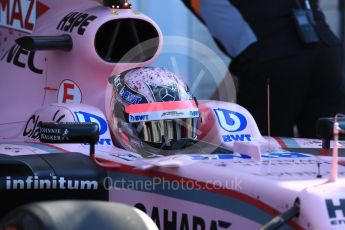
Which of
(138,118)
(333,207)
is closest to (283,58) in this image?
(138,118)

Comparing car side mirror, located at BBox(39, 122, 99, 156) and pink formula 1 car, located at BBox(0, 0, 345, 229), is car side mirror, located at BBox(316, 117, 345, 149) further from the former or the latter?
car side mirror, located at BBox(39, 122, 99, 156)

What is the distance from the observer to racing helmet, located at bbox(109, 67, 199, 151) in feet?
13.2

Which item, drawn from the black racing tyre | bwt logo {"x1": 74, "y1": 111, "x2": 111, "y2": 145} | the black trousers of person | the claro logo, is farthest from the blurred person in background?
the black racing tyre

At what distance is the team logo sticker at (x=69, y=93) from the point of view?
476 cm

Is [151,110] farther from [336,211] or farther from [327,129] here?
[336,211]

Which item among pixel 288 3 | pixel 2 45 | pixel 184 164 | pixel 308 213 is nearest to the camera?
pixel 308 213

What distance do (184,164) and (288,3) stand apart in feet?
9.06

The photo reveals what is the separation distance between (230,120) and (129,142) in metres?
0.55

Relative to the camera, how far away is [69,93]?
4.80 m

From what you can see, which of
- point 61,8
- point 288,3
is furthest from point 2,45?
point 288,3

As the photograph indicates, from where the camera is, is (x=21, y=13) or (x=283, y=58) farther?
(x=283, y=58)

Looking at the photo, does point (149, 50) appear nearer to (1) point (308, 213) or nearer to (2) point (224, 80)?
(2) point (224, 80)

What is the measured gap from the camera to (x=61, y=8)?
5.11 m

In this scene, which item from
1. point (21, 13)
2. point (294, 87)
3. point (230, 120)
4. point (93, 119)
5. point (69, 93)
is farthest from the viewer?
point (294, 87)
